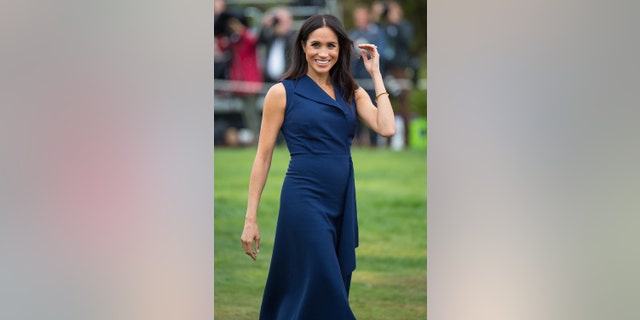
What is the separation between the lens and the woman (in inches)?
177

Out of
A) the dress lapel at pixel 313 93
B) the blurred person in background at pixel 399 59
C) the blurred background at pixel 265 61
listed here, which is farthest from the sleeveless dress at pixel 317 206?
the blurred person in background at pixel 399 59

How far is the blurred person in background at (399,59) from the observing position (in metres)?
13.8

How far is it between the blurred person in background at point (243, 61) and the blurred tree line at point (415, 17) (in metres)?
2.28

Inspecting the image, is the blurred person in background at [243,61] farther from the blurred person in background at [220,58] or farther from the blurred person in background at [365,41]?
the blurred person in background at [365,41]

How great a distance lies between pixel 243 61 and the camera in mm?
13883

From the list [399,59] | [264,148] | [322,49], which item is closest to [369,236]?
[264,148]

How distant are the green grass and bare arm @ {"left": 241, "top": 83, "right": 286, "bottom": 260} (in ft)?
5.33

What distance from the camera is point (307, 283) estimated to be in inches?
177

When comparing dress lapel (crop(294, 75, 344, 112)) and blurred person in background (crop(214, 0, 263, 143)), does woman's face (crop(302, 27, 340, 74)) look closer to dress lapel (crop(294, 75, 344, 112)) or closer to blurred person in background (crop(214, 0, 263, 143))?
dress lapel (crop(294, 75, 344, 112))
